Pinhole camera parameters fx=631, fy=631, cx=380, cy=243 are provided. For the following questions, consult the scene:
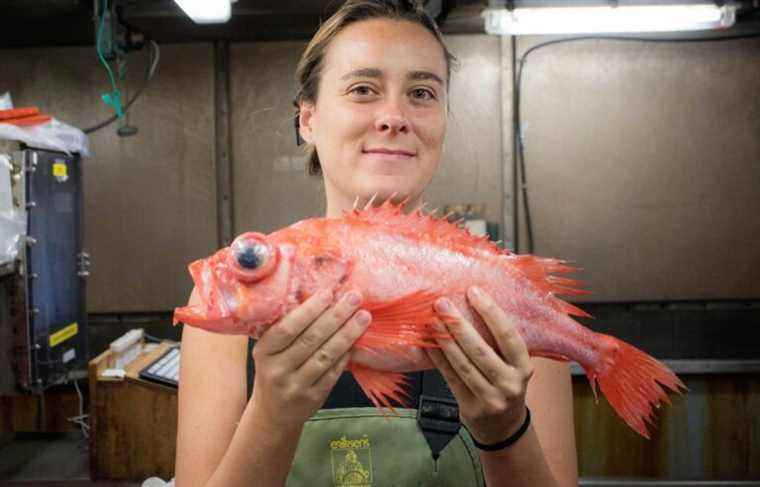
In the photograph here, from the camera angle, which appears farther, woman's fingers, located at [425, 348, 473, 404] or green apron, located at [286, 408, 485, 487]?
green apron, located at [286, 408, 485, 487]

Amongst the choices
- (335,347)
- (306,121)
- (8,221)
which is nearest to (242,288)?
(335,347)

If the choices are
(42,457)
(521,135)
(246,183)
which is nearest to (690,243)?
(521,135)

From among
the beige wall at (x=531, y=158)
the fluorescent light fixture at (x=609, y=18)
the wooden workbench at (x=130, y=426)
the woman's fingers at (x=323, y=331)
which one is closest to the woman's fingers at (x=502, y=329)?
the woman's fingers at (x=323, y=331)

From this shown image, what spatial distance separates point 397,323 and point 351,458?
56 cm

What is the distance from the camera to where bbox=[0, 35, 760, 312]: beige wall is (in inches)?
160

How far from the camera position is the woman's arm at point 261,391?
3.37 ft

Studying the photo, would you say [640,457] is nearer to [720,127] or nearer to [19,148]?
[720,127]

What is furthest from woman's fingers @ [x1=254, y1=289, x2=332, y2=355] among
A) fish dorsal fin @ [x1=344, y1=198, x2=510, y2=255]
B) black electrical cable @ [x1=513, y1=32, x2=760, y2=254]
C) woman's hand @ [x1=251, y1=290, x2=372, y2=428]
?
black electrical cable @ [x1=513, y1=32, x2=760, y2=254]

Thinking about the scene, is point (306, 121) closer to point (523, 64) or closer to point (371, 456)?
point (371, 456)

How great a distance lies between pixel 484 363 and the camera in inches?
42.9

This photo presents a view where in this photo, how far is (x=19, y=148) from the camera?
2.71m

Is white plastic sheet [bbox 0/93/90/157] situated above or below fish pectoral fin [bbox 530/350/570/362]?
above

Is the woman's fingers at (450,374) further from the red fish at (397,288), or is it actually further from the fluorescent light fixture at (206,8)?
the fluorescent light fixture at (206,8)

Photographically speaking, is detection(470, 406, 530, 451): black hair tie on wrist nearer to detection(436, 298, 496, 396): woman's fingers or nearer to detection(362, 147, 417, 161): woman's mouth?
detection(436, 298, 496, 396): woman's fingers
